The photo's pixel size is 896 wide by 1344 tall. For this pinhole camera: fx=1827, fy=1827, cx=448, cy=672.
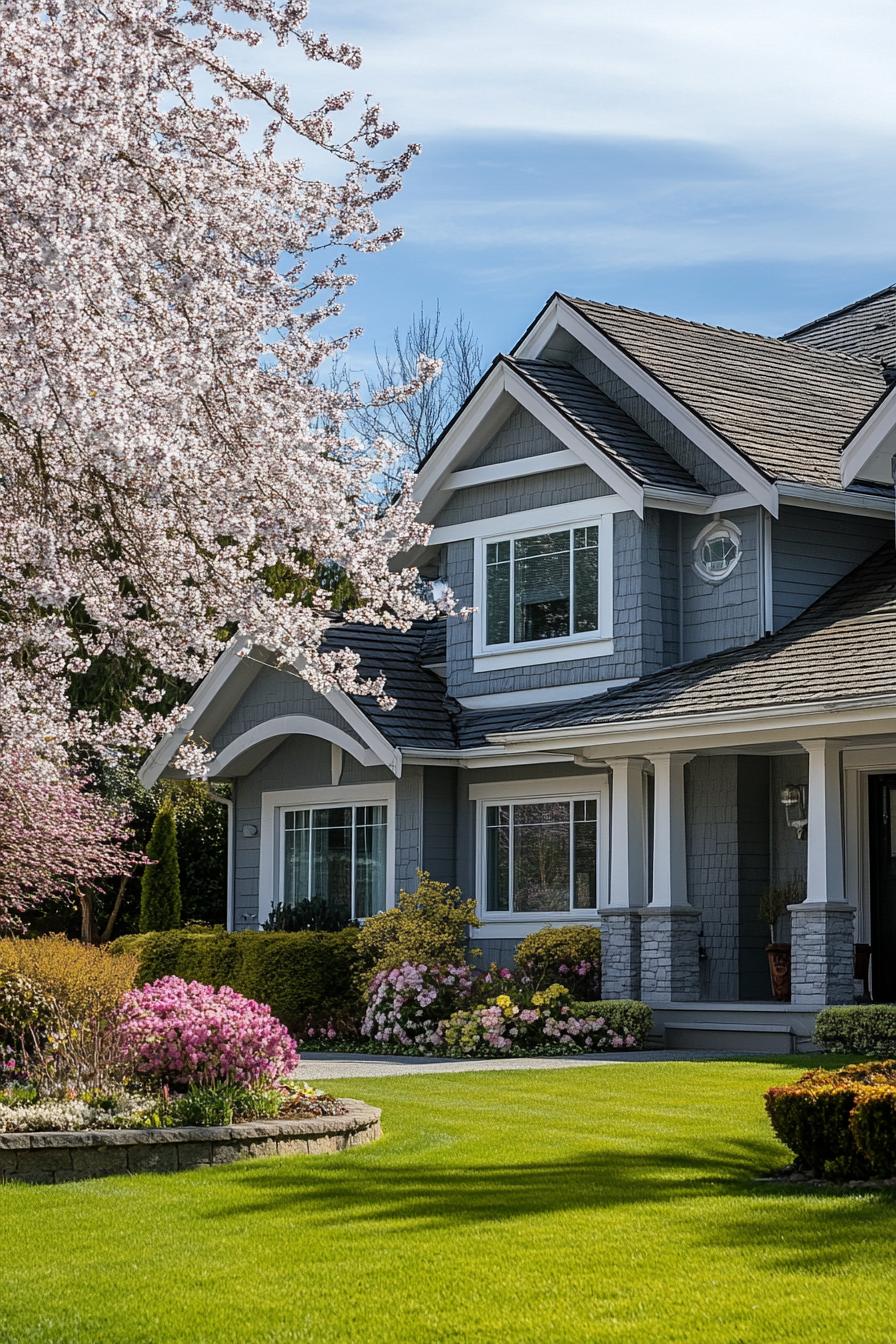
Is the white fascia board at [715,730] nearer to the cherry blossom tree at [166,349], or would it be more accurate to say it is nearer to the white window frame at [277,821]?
the white window frame at [277,821]

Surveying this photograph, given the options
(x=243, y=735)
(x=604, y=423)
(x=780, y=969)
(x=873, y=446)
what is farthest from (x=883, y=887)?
(x=243, y=735)

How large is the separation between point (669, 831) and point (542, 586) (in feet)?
13.0

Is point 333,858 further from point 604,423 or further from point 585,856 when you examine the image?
point 604,423

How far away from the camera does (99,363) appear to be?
7980 millimetres

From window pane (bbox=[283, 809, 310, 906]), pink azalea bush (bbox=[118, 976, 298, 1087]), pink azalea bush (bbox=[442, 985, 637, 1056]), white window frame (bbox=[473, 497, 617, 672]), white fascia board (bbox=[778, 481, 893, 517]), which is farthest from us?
window pane (bbox=[283, 809, 310, 906])

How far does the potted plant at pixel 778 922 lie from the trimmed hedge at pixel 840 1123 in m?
8.28

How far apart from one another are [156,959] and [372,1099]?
9598 millimetres

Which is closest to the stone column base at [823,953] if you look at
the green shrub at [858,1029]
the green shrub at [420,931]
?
the green shrub at [858,1029]

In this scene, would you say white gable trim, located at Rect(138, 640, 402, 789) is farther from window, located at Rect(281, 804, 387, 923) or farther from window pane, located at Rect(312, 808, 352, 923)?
window pane, located at Rect(312, 808, 352, 923)

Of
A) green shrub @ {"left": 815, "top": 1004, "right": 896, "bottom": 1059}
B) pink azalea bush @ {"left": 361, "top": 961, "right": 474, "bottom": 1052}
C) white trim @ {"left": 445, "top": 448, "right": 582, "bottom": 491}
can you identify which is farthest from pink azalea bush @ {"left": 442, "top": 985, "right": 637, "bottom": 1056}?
white trim @ {"left": 445, "top": 448, "right": 582, "bottom": 491}

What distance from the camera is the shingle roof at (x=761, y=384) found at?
A: 19.1 meters

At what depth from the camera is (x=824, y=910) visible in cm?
1595

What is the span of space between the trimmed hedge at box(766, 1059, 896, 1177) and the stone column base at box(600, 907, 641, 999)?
8.67m

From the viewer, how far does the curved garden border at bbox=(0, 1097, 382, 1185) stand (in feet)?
30.4
